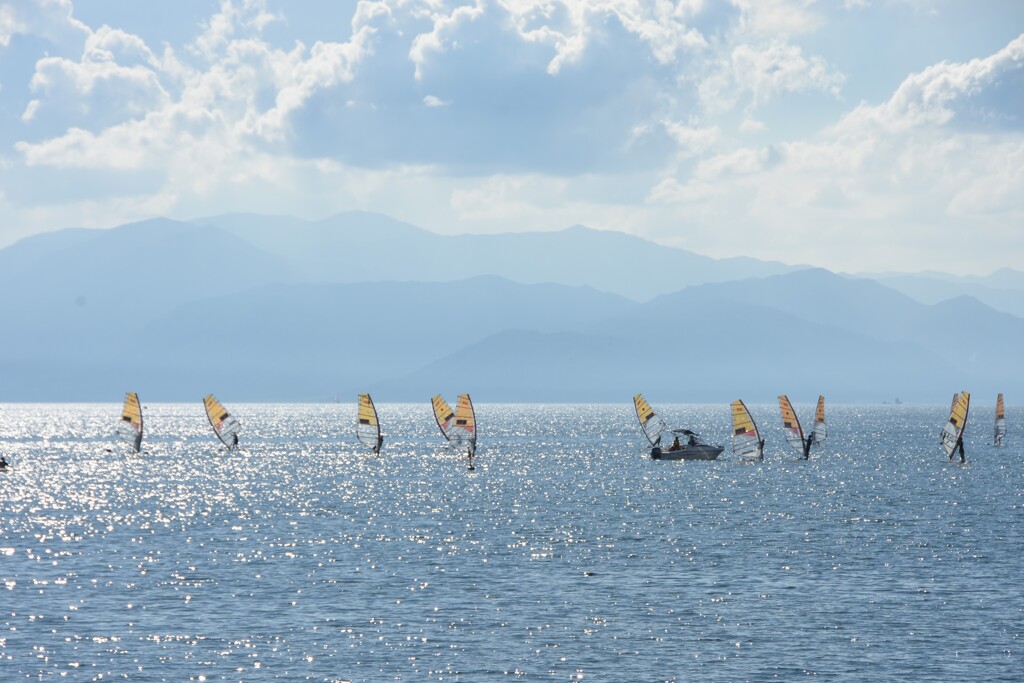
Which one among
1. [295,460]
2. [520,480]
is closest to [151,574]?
[520,480]

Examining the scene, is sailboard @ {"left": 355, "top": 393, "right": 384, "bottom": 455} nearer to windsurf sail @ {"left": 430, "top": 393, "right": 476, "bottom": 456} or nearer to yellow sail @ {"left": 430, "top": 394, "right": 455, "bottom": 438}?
yellow sail @ {"left": 430, "top": 394, "right": 455, "bottom": 438}

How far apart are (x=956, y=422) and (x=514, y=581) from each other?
98.6m

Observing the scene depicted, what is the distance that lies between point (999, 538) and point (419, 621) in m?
44.4

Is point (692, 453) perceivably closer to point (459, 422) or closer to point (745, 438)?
point (745, 438)

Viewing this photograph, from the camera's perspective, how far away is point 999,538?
279ft

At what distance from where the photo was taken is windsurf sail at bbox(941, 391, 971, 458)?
148 m

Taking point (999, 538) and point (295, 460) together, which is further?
point (295, 460)

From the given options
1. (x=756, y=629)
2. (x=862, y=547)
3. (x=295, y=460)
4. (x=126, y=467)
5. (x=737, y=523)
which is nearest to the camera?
(x=756, y=629)

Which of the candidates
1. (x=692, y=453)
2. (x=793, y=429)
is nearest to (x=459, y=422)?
(x=692, y=453)

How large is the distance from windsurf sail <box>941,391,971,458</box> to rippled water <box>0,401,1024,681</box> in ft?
68.8

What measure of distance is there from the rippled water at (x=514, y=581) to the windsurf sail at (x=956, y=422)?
20982 mm

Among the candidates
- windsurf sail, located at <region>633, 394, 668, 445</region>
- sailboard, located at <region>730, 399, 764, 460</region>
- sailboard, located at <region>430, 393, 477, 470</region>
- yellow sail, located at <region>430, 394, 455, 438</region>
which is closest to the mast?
sailboard, located at <region>730, 399, 764, 460</region>

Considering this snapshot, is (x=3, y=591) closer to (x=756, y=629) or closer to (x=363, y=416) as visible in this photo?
(x=756, y=629)

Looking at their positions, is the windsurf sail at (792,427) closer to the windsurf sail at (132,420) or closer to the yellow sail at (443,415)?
the yellow sail at (443,415)
